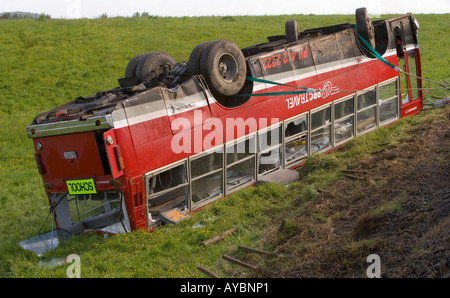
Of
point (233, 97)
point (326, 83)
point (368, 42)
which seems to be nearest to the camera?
point (233, 97)

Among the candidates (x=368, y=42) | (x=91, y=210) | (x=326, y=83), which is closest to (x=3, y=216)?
(x=91, y=210)

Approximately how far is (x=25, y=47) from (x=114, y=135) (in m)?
22.3

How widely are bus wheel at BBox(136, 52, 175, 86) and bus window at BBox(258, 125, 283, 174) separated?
238cm

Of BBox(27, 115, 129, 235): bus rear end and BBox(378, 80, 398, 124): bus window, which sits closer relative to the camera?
BBox(27, 115, 129, 235): bus rear end

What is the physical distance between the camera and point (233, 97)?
1055 cm

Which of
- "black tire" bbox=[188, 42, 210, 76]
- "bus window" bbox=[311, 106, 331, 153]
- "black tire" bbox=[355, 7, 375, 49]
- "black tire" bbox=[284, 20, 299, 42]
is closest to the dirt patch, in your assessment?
"bus window" bbox=[311, 106, 331, 153]

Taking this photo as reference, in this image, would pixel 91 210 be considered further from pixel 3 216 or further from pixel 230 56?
pixel 230 56

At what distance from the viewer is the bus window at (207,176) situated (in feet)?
31.3

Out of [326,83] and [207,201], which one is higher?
[326,83]

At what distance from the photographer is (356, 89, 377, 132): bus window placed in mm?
13055

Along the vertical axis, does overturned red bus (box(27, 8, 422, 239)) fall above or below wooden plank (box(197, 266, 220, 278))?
above

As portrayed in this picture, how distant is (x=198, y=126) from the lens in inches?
370

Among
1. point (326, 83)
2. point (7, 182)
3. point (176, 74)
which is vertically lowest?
point (7, 182)

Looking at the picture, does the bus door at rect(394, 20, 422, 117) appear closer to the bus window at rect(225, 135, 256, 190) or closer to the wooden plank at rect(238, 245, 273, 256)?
the bus window at rect(225, 135, 256, 190)
